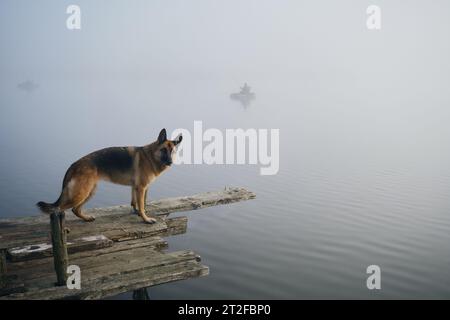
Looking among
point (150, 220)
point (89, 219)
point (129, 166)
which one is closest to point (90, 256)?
point (89, 219)

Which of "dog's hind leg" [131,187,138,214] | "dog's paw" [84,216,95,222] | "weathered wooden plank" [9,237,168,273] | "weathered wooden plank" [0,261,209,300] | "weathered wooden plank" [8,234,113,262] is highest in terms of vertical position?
"dog's hind leg" [131,187,138,214]

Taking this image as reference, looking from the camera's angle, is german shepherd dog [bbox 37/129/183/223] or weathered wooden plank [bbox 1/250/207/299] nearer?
weathered wooden plank [bbox 1/250/207/299]

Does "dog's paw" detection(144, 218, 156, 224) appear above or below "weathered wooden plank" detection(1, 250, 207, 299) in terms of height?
above

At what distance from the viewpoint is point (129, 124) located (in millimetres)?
48688

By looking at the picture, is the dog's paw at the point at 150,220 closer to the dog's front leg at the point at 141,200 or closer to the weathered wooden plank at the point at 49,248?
the dog's front leg at the point at 141,200

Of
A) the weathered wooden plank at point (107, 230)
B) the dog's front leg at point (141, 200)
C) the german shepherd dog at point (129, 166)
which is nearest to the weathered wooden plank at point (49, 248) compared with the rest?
the weathered wooden plank at point (107, 230)

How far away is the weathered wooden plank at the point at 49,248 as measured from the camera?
7.32 m

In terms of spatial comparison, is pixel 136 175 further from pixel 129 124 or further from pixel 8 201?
pixel 129 124

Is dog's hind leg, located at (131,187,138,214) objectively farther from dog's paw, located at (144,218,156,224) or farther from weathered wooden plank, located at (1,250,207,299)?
weathered wooden plank, located at (1,250,207,299)

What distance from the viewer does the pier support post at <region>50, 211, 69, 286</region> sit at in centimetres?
636

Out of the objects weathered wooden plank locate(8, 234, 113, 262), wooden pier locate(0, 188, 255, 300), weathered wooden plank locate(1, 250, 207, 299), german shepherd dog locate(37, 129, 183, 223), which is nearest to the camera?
wooden pier locate(0, 188, 255, 300)

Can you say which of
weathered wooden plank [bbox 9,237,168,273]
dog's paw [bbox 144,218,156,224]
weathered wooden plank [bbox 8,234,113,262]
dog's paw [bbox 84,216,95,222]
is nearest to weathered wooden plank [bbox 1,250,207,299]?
weathered wooden plank [bbox 9,237,168,273]
